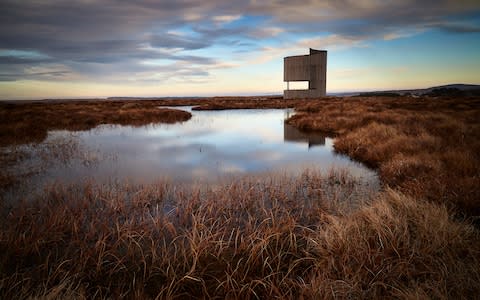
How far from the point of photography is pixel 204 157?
38.2 ft

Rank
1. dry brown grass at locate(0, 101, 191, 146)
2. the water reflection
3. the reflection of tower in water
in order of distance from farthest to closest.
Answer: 1. dry brown grass at locate(0, 101, 191, 146)
2. the reflection of tower in water
3. the water reflection

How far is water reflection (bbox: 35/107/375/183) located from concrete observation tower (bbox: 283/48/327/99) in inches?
1584

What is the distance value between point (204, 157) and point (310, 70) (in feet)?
159

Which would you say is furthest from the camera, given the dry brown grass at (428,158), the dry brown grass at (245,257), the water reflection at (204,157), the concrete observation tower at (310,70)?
the concrete observation tower at (310,70)

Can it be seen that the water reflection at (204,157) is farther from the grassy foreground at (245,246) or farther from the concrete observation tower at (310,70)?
the concrete observation tower at (310,70)

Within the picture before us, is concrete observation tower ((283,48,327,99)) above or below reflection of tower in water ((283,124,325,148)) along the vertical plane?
above

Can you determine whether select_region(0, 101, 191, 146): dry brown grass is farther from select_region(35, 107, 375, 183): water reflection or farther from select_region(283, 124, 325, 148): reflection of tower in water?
select_region(283, 124, 325, 148): reflection of tower in water

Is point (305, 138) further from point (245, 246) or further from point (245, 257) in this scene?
point (245, 257)

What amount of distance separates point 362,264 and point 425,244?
115cm

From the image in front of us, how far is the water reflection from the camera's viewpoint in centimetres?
890

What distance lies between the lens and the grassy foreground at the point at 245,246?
314cm

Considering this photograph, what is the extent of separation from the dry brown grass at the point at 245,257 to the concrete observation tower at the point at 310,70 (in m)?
52.9

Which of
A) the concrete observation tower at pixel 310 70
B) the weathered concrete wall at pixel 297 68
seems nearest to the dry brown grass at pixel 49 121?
the weathered concrete wall at pixel 297 68

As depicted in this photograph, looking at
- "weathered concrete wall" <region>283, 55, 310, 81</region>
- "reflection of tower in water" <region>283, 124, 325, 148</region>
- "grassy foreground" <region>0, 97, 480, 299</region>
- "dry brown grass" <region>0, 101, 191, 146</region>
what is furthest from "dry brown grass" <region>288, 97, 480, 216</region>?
"weathered concrete wall" <region>283, 55, 310, 81</region>
